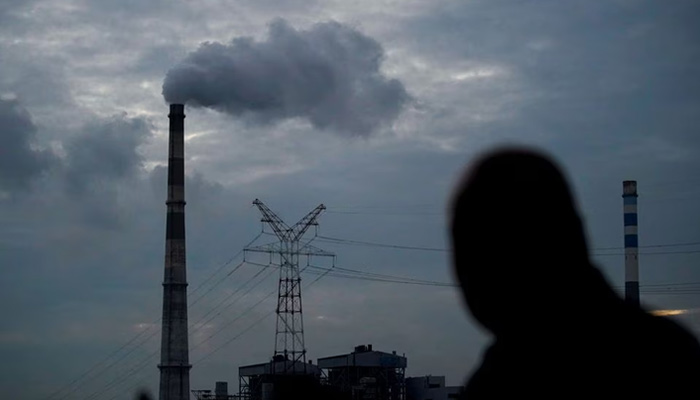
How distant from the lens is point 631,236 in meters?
62.7

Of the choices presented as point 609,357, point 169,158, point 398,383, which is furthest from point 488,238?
point 169,158

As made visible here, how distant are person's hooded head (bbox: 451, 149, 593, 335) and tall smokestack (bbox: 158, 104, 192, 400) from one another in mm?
63561

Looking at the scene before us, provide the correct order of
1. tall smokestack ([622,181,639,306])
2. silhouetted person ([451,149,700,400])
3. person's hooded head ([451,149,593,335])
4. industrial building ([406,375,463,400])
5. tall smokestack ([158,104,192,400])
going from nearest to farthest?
silhouetted person ([451,149,700,400]) → person's hooded head ([451,149,593,335]) → industrial building ([406,375,463,400]) → tall smokestack ([622,181,639,306]) → tall smokestack ([158,104,192,400])

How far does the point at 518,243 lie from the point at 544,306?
113 mm

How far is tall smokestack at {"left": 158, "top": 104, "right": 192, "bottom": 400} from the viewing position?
6469cm

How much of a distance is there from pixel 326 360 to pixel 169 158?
15.8 meters

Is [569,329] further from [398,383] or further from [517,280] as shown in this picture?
[398,383]

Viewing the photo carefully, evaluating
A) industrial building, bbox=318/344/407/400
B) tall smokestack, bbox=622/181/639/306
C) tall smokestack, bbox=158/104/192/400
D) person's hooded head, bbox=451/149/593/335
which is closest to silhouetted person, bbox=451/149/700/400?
person's hooded head, bbox=451/149/593/335

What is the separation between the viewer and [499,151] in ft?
5.54

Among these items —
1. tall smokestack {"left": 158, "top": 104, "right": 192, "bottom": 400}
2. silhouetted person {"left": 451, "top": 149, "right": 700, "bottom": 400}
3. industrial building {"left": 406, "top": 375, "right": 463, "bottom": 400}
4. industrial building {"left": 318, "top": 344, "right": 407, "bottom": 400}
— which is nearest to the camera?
silhouetted person {"left": 451, "top": 149, "right": 700, "bottom": 400}

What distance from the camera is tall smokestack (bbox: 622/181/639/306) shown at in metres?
61.7

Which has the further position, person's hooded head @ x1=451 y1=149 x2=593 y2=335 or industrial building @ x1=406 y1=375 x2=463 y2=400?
industrial building @ x1=406 y1=375 x2=463 y2=400

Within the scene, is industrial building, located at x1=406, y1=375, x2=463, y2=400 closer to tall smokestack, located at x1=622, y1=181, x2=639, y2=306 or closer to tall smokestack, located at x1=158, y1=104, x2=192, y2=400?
tall smokestack, located at x1=622, y1=181, x2=639, y2=306

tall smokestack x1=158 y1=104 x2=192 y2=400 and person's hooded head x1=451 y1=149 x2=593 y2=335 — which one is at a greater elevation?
tall smokestack x1=158 y1=104 x2=192 y2=400
